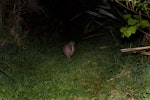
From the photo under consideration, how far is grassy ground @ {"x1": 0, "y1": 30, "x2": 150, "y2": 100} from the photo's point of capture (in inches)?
135

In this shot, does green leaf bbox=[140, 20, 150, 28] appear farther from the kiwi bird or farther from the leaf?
the kiwi bird

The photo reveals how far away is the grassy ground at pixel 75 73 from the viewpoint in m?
3.43

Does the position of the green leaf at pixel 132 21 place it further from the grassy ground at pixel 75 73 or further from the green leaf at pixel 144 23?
the grassy ground at pixel 75 73

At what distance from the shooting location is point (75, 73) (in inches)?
153

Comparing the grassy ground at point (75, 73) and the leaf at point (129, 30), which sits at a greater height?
the leaf at point (129, 30)

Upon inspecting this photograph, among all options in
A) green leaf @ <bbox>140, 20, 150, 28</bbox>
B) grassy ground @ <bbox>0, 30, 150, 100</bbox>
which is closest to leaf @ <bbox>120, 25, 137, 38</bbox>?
green leaf @ <bbox>140, 20, 150, 28</bbox>

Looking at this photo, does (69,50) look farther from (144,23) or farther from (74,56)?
(144,23)

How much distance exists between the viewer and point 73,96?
3406 millimetres

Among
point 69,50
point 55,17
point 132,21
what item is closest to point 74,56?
point 69,50

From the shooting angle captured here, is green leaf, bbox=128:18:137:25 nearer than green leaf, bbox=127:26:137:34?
No

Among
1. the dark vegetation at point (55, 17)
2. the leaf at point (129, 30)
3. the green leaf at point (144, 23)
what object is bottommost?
the dark vegetation at point (55, 17)

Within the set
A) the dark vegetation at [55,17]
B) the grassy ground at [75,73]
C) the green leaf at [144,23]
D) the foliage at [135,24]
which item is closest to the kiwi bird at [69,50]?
the grassy ground at [75,73]

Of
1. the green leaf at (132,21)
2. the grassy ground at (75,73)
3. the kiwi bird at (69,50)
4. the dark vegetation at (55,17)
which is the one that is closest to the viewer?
the grassy ground at (75,73)

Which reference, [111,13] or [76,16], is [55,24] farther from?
[111,13]
